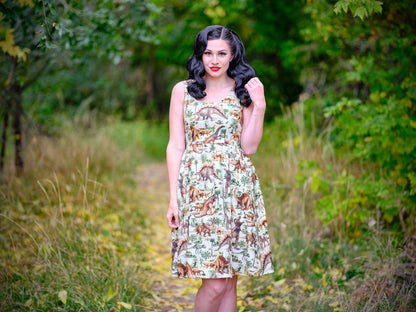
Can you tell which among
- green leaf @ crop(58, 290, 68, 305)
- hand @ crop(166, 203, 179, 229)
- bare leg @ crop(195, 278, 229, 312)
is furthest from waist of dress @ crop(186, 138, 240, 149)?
green leaf @ crop(58, 290, 68, 305)

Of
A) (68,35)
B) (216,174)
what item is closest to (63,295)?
(216,174)

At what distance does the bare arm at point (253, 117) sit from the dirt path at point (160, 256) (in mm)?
1568

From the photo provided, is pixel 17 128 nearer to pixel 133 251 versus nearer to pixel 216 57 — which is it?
pixel 133 251

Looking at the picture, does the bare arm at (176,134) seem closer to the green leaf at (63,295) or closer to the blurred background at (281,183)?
the green leaf at (63,295)

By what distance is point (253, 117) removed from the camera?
98.0 inches

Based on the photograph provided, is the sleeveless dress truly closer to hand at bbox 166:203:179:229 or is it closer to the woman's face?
hand at bbox 166:203:179:229

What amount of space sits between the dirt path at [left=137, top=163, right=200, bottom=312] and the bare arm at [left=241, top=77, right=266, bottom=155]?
1568mm

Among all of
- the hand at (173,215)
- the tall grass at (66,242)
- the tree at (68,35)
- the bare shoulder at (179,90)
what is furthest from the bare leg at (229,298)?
the tree at (68,35)

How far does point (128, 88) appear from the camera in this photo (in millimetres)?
13852

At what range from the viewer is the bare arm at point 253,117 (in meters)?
2.47

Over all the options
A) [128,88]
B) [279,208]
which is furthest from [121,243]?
[128,88]

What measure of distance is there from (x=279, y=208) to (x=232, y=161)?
2.05 metres

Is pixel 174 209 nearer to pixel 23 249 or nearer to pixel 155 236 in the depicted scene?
pixel 23 249

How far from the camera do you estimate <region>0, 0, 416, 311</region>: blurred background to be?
308cm
